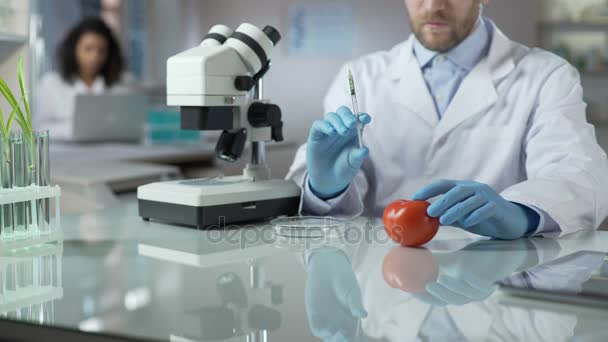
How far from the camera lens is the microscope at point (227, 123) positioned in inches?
58.3

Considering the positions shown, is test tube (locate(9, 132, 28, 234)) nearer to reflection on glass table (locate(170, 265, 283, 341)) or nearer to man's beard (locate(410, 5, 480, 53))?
reflection on glass table (locate(170, 265, 283, 341))

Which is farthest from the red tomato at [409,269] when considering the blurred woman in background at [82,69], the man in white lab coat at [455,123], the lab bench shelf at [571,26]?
the lab bench shelf at [571,26]

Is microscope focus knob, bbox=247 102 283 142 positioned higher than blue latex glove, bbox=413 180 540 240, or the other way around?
microscope focus knob, bbox=247 102 283 142

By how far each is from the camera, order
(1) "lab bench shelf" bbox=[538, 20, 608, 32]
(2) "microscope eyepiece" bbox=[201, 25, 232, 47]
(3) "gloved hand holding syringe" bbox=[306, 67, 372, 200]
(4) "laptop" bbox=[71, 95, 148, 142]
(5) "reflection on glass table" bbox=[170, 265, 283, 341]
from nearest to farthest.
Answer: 1. (5) "reflection on glass table" bbox=[170, 265, 283, 341]
2. (3) "gloved hand holding syringe" bbox=[306, 67, 372, 200]
3. (2) "microscope eyepiece" bbox=[201, 25, 232, 47]
4. (4) "laptop" bbox=[71, 95, 148, 142]
5. (1) "lab bench shelf" bbox=[538, 20, 608, 32]

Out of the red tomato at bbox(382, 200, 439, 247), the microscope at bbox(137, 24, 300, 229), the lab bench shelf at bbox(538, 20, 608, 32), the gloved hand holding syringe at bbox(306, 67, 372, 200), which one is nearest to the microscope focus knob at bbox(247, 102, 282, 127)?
the microscope at bbox(137, 24, 300, 229)

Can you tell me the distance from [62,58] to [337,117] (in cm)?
413

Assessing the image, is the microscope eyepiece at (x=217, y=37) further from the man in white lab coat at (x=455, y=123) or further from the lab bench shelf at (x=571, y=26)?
the lab bench shelf at (x=571, y=26)

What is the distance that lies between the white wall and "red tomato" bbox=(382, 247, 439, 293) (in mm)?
4824

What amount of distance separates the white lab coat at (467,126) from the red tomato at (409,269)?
16.6 inches

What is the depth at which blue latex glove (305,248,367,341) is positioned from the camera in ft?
2.84

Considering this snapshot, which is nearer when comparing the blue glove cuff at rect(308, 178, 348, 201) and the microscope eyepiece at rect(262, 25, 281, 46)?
the microscope eyepiece at rect(262, 25, 281, 46)

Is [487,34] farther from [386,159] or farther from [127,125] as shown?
[127,125]

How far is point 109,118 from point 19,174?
2.65 m

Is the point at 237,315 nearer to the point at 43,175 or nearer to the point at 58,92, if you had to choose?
the point at 43,175
